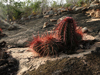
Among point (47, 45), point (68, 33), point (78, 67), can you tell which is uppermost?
point (68, 33)

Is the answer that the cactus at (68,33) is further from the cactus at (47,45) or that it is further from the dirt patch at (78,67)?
the dirt patch at (78,67)

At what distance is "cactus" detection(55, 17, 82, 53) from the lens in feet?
6.25

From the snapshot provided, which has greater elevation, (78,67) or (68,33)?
(68,33)

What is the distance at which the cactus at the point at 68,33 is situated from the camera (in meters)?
1.91

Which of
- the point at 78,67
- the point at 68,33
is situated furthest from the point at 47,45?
the point at 78,67

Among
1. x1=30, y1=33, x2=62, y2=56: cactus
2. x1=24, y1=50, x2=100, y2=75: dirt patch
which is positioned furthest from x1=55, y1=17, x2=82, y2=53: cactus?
x1=24, y1=50, x2=100, y2=75: dirt patch

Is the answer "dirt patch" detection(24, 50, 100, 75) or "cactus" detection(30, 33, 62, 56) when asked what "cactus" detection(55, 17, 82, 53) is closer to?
"cactus" detection(30, 33, 62, 56)

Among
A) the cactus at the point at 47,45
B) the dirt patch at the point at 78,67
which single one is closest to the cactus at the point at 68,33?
the cactus at the point at 47,45

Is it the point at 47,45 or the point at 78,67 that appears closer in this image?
the point at 78,67

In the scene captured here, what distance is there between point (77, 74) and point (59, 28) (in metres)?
1.12

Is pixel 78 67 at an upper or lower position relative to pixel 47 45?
lower

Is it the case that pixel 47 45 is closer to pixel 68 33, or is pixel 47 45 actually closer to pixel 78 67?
pixel 68 33

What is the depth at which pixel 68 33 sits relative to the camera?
1.99 m

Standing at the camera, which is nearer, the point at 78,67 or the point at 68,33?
the point at 78,67
